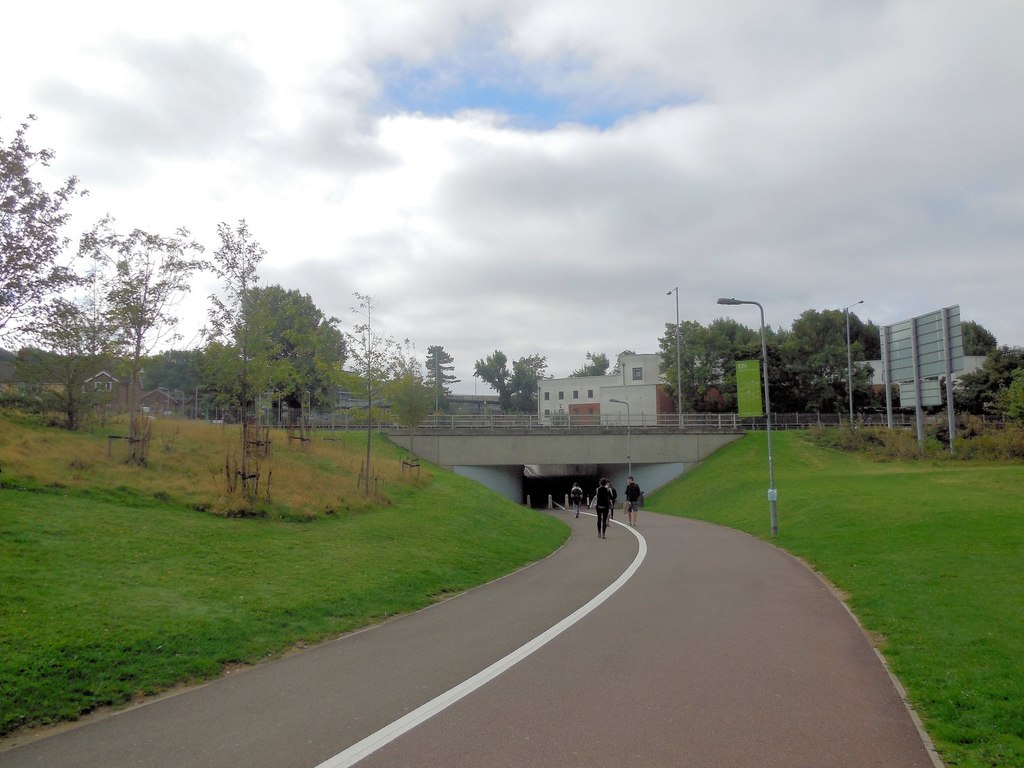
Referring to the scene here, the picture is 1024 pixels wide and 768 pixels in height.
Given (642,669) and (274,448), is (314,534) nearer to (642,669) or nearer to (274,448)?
(642,669)

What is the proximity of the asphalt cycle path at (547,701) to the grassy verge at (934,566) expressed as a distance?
1.28ft

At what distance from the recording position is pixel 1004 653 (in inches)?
324

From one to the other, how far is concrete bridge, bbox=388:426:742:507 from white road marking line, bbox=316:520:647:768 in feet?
129

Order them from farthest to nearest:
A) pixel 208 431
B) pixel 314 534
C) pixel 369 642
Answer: pixel 208 431 → pixel 314 534 → pixel 369 642

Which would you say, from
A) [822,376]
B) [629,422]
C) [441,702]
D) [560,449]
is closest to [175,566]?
[441,702]

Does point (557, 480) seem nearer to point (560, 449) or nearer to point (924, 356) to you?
point (560, 449)

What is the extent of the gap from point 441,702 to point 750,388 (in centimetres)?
2149

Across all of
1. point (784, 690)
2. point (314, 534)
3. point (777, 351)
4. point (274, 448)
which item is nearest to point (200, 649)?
point (784, 690)

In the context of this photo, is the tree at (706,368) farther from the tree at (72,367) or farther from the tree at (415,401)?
the tree at (72,367)

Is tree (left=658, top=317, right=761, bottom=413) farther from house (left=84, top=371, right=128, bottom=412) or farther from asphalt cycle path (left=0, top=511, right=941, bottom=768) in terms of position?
asphalt cycle path (left=0, top=511, right=941, bottom=768)

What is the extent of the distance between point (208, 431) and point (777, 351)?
59.3 m

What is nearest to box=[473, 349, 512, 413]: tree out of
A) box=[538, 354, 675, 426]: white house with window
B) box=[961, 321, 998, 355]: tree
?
box=[538, 354, 675, 426]: white house with window

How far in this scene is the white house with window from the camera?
80.7 m

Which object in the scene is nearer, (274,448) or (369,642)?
(369,642)
